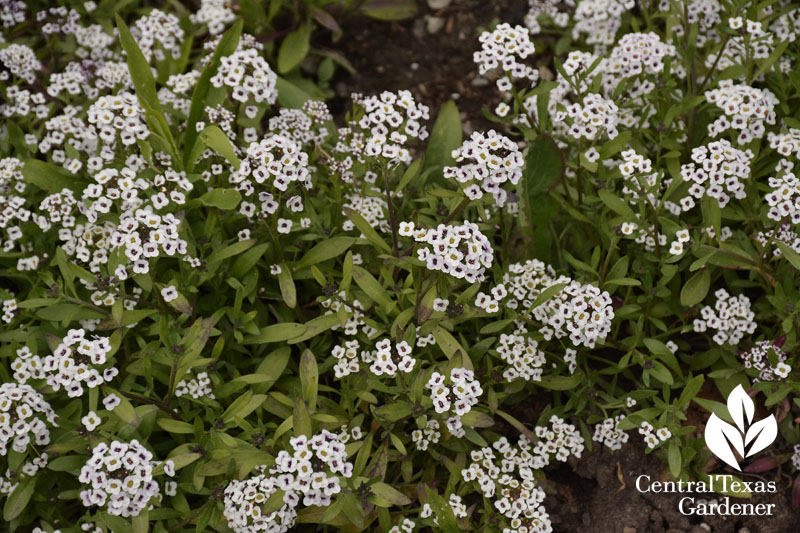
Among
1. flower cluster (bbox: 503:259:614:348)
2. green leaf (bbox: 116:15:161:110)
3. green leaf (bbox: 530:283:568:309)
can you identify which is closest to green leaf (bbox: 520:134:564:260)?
flower cluster (bbox: 503:259:614:348)

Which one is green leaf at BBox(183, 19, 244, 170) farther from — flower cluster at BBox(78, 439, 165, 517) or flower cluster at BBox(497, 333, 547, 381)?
flower cluster at BBox(497, 333, 547, 381)

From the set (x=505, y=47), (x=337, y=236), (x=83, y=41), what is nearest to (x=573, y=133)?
(x=505, y=47)

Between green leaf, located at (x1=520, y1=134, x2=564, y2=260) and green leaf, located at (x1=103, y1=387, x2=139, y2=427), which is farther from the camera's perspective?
green leaf, located at (x1=520, y1=134, x2=564, y2=260)

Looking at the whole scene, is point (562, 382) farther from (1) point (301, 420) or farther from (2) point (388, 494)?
(1) point (301, 420)

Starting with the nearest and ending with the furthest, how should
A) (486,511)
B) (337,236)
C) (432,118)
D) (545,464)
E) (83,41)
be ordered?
(486,511)
(545,464)
(337,236)
(83,41)
(432,118)

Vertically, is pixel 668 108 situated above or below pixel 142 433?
above

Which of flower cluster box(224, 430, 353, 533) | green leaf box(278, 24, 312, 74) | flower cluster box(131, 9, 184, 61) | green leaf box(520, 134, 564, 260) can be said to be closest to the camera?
flower cluster box(224, 430, 353, 533)

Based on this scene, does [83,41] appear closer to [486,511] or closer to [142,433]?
[142,433]
